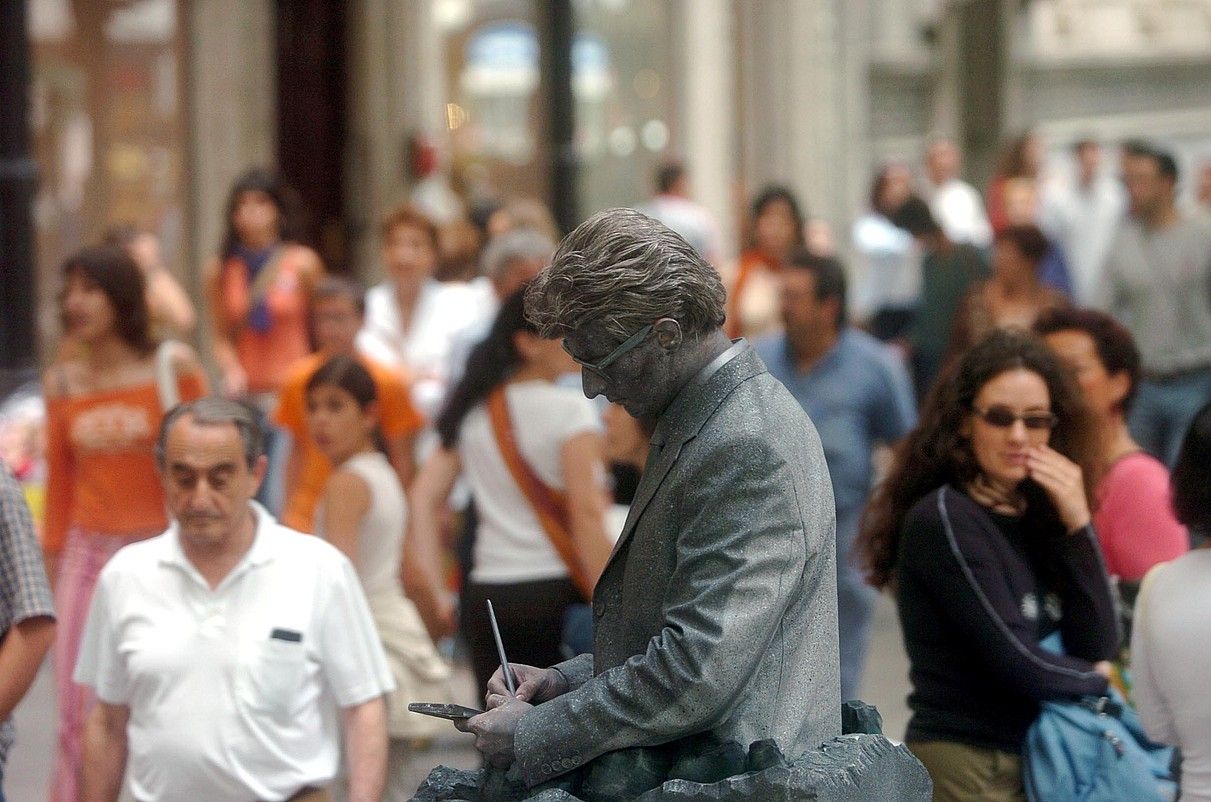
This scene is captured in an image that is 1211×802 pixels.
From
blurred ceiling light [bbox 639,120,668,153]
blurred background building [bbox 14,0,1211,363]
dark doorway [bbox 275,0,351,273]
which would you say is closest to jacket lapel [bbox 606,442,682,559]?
blurred background building [bbox 14,0,1211,363]

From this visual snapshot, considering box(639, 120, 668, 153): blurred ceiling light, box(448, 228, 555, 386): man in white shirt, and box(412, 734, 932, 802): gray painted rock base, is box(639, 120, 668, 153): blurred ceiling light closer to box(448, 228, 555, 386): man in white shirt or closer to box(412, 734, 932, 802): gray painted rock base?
box(448, 228, 555, 386): man in white shirt

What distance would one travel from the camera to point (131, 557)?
4.61 meters

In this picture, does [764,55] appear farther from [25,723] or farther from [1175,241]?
[25,723]

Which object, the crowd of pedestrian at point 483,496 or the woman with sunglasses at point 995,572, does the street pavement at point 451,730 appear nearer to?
the crowd of pedestrian at point 483,496

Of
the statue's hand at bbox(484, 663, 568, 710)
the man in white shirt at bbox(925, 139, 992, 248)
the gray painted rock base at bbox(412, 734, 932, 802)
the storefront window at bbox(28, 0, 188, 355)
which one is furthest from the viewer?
the man in white shirt at bbox(925, 139, 992, 248)

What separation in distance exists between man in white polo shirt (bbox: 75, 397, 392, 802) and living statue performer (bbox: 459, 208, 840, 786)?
4.15 ft

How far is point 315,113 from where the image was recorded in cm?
1492

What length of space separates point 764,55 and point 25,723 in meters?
9.76

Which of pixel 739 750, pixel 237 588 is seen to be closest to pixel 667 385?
pixel 739 750

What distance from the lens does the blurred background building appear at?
1383cm

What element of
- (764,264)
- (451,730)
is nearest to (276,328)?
(764,264)

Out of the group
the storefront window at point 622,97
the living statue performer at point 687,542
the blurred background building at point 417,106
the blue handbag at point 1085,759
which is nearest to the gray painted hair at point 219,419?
the living statue performer at point 687,542

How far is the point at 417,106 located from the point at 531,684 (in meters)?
12.3

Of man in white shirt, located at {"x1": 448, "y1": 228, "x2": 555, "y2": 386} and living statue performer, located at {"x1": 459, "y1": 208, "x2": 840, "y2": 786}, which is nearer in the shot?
living statue performer, located at {"x1": 459, "y1": 208, "x2": 840, "y2": 786}
